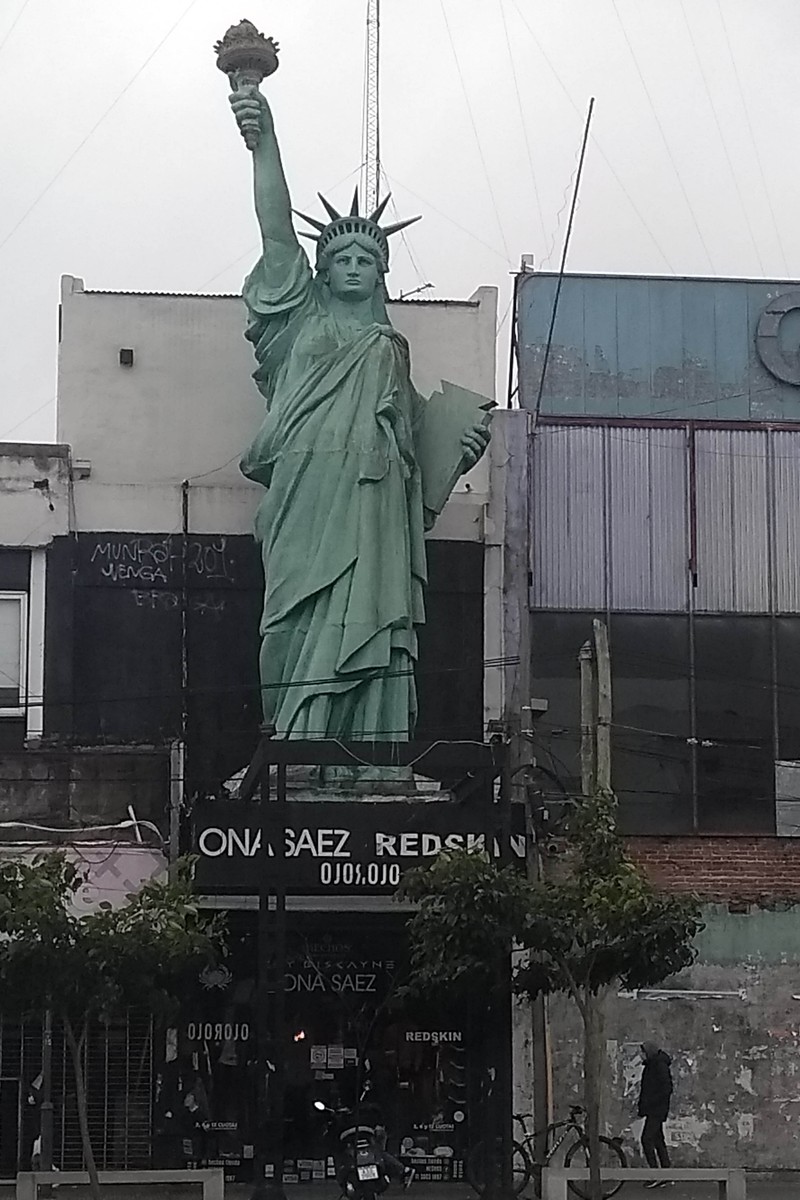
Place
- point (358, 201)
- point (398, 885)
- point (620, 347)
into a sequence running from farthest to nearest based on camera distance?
1. point (620, 347)
2. point (358, 201)
3. point (398, 885)

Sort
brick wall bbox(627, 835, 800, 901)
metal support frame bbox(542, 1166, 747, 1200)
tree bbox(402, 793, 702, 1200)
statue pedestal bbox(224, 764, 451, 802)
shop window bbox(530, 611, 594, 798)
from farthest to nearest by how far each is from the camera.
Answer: shop window bbox(530, 611, 594, 798)
brick wall bbox(627, 835, 800, 901)
statue pedestal bbox(224, 764, 451, 802)
metal support frame bbox(542, 1166, 747, 1200)
tree bbox(402, 793, 702, 1200)

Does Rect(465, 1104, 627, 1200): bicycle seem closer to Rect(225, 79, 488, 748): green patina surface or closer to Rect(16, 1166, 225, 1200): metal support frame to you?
Rect(16, 1166, 225, 1200): metal support frame

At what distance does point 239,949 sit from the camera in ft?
77.5

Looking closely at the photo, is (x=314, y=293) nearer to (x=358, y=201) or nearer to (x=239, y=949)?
(x=358, y=201)

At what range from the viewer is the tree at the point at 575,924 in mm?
18703

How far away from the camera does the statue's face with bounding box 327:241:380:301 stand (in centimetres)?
2467

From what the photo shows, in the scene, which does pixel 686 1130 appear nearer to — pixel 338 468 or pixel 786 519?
pixel 786 519

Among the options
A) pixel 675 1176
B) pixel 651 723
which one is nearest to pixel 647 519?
pixel 651 723

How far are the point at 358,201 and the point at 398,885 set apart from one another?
9.32 m

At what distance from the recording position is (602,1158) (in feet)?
77.3

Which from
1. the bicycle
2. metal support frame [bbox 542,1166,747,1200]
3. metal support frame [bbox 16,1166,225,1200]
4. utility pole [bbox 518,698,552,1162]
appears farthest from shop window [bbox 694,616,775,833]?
metal support frame [bbox 16,1166,225,1200]

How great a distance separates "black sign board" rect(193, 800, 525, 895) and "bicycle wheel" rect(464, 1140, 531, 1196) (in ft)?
10.5

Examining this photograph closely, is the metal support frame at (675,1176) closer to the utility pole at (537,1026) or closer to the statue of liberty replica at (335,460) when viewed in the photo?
the utility pole at (537,1026)

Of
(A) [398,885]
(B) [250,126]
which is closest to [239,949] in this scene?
(A) [398,885]
